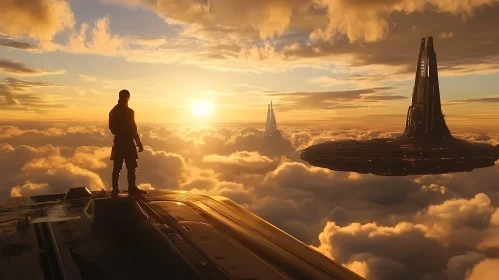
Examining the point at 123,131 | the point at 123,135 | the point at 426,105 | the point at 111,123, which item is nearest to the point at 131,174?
the point at 123,135

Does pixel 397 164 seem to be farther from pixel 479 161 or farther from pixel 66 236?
pixel 66 236

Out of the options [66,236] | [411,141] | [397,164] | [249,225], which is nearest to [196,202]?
[249,225]

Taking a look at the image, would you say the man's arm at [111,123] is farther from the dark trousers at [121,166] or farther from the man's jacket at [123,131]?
the dark trousers at [121,166]

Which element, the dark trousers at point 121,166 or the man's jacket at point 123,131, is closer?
the man's jacket at point 123,131

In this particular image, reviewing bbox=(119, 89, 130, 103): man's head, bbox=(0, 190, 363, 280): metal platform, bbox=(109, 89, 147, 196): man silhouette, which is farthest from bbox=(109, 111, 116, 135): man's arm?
bbox=(0, 190, 363, 280): metal platform

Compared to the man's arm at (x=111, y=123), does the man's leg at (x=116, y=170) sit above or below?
below

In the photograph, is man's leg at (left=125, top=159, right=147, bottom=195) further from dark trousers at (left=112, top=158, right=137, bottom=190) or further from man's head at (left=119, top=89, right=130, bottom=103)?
Answer: man's head at (left=119, top=89, right=130, bottom=103)

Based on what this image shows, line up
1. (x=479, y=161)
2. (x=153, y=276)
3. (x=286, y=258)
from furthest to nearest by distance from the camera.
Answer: (x=479, y=161) < (x=286, y=258) < (x=153, y=276)

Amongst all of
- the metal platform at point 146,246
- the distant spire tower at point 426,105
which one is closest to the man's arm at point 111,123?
the metal platform at point 146,246
